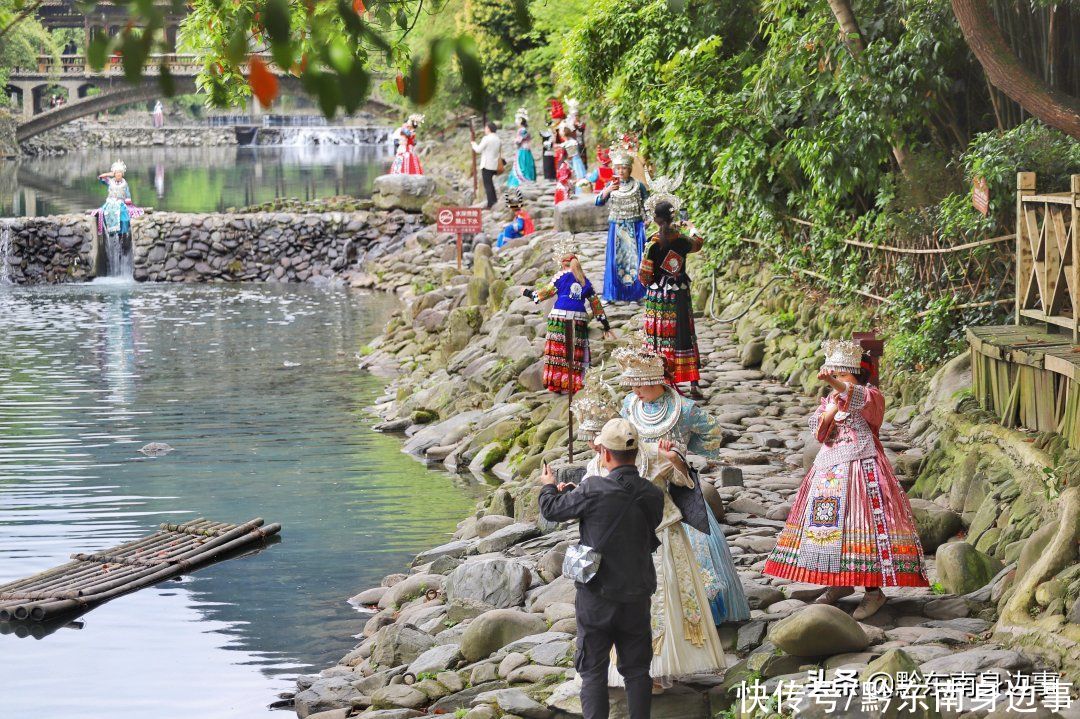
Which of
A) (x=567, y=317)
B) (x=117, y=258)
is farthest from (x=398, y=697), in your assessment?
(x=117, y=258)

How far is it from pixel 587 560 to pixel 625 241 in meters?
8.68

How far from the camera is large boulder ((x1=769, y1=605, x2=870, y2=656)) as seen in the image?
243 inches

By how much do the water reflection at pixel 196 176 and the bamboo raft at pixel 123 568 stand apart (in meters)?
25.6

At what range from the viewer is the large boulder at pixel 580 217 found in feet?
69.9

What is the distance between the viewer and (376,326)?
22.3 m

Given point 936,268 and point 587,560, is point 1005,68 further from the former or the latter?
point 936,268

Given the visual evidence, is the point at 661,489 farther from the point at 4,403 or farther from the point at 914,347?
the point at 4,403

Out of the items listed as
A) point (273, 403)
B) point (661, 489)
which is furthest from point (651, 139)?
point (661, 489)

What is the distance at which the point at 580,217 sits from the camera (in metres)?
21.3

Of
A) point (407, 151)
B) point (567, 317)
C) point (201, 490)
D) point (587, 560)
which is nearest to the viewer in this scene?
point (587, 560)

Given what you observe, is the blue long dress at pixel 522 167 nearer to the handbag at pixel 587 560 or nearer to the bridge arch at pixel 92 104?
→ the handbag at pixel 587 560

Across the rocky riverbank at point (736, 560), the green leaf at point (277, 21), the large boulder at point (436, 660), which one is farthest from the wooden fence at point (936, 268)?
the green leaf at point (277, 21)

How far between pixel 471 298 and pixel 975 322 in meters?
9.98

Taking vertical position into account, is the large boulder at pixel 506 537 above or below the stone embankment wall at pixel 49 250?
below
